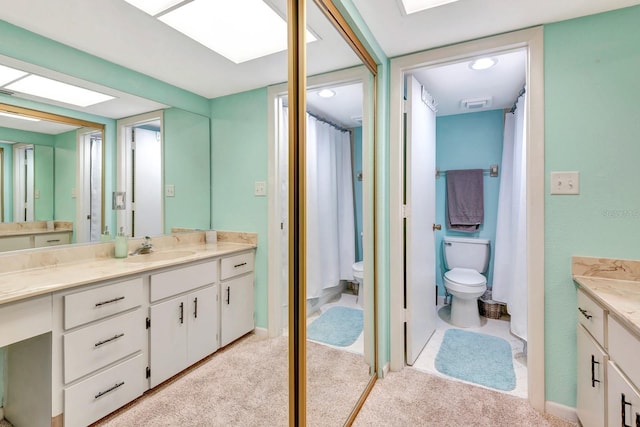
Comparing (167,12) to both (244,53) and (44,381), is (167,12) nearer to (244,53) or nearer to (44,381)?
(244,53)

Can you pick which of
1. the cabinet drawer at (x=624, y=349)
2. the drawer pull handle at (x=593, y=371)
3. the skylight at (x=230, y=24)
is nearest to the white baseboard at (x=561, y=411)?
the drawer pull handle at (x=593, y=371)

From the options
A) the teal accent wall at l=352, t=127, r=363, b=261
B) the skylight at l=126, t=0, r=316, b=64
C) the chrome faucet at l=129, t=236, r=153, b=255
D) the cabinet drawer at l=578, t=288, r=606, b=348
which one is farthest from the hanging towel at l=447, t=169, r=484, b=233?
the chrome faucet at l=129, t=236, r=153, b=255

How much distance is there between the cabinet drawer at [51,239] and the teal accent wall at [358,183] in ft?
4.95

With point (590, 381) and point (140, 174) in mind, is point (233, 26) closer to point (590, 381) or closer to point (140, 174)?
point (140, 174)

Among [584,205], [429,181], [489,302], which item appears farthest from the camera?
[489,302]

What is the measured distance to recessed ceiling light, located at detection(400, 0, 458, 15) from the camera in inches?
58.9

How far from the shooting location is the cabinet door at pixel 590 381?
1271 millimetres

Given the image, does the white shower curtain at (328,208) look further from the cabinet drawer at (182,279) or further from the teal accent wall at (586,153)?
the teal accent wall at (586,153)

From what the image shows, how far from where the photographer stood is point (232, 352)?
146 centimetres

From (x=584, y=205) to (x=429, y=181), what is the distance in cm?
108

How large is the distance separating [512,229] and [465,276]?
61 centimetres

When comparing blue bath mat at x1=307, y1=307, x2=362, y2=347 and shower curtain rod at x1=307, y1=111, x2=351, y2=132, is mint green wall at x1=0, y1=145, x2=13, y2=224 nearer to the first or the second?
shower curtain rod at x1=307, y1=111, x2=351, y2=132

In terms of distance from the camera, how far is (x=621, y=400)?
3.56ft

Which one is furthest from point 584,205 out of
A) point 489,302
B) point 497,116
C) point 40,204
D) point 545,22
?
point 40,204
